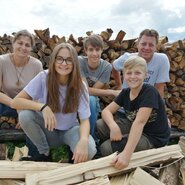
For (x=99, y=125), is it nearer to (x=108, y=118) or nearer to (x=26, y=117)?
(x=108, y=118)

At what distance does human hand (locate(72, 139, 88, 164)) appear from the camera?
9.95ft

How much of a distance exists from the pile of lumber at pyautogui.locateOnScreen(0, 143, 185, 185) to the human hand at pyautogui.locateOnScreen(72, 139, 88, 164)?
0.10 m

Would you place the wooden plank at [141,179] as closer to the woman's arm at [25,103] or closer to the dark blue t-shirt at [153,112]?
the dark blue t-shirt at [153,112]

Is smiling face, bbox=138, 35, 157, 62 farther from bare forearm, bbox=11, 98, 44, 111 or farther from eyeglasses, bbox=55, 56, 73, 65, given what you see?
bare forearm, bbox=11, 98, 44, 111

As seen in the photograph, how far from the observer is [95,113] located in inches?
144

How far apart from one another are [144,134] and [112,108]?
0.38 meters

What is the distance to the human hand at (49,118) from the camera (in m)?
3.13

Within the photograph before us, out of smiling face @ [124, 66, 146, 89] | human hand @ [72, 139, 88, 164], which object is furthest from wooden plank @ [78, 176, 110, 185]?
smiling face @ [124, 66, 146, 89]

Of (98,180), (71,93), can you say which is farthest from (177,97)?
(98,180)

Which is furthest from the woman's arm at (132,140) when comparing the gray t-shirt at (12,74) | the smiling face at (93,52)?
the gray t-shirt at (12,74)

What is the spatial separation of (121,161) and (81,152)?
1.07ft

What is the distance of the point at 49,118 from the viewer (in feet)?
10.3

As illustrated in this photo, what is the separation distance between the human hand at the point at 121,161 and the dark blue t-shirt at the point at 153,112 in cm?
48

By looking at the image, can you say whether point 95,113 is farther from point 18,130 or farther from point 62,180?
point 18,130
